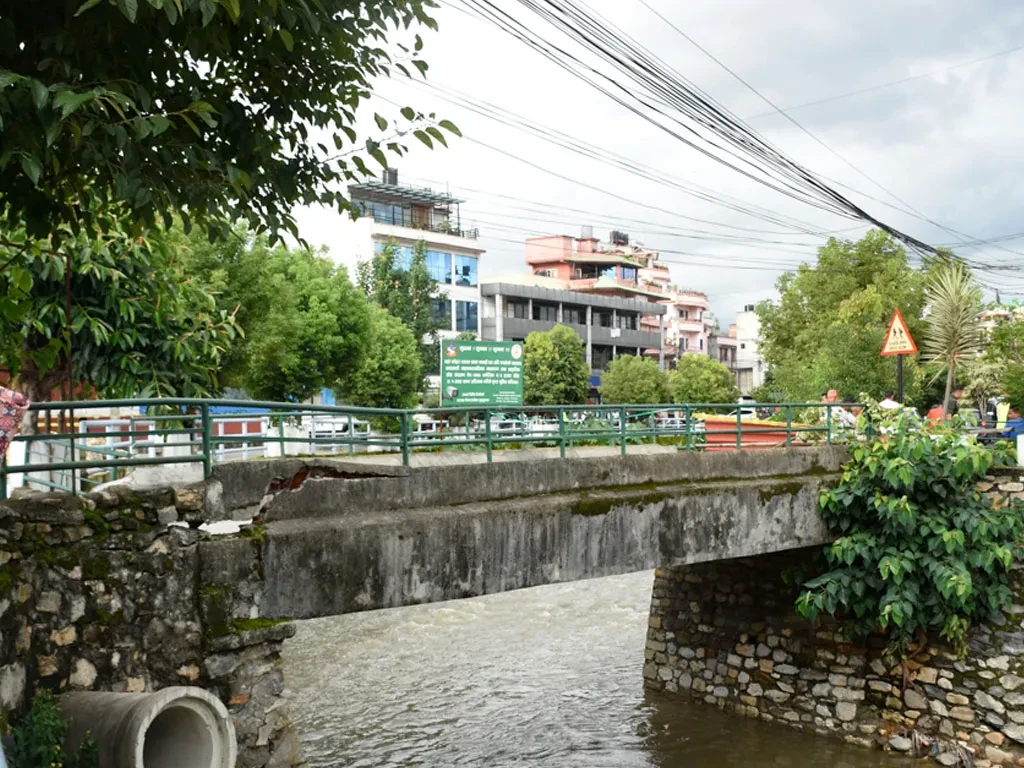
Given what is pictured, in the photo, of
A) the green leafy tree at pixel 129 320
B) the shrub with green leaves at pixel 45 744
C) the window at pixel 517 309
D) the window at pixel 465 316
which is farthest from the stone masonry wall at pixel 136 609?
the window at pixel 517 309

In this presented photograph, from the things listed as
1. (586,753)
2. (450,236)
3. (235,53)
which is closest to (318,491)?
(235,53)

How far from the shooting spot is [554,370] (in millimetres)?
52375

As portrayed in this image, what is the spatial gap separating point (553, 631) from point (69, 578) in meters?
14.1

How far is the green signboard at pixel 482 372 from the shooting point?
22922 mm

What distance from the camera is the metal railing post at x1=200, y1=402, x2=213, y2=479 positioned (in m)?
8.07

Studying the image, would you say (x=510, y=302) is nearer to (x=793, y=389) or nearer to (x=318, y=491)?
(x=793, y=389)

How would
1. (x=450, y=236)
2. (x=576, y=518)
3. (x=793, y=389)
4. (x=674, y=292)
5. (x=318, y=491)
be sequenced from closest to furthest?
(x=318, y=491), (x=576, y=518), (x=793, y=389), (x=450, y=236), (x=674, y=292)

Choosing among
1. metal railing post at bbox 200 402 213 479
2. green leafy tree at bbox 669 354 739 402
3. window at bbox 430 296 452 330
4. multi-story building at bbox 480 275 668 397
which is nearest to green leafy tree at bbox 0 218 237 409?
metal railing post at bbox 200 402 213 479

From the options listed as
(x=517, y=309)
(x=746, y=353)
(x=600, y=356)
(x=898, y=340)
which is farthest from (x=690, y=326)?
(x=898, y=340)

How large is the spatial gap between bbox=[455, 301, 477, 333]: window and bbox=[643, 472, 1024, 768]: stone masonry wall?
40.7m

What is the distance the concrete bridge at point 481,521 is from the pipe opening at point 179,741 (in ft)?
3.60

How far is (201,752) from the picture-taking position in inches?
295

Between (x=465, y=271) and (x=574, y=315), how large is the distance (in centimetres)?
965

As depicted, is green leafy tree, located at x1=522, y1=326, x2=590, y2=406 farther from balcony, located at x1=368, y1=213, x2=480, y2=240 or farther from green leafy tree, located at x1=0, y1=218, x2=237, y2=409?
green leafy tree, located at x1=0, y1=218, x2=237, y2=409
